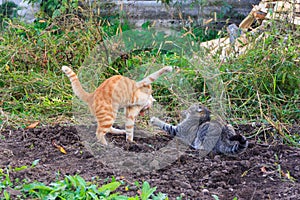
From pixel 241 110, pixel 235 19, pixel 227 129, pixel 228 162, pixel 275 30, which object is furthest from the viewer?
pixel 235 19

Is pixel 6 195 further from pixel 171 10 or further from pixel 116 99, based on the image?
pixel 171 10

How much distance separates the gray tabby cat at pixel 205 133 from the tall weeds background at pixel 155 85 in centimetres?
55

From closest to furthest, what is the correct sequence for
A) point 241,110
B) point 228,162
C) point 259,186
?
1. point 259,186
2. point 228,162
3. point 241,110

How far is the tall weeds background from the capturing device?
6.09 metres

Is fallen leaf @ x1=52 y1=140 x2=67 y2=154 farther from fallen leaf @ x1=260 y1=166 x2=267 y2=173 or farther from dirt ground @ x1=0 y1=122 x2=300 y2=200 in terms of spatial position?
fallen leaf @ x1=260 y1=166 x2=267 y2=173

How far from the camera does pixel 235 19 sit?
10000 millimetres

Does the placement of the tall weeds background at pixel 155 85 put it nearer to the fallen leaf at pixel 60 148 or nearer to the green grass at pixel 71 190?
the fallen leaf at pixel 60 148

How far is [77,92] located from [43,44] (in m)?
2.60

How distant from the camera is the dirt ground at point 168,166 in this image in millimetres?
4188

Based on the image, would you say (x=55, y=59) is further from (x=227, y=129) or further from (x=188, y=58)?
(x=227, y=129)

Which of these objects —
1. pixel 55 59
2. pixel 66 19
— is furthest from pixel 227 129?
pixel 66 19

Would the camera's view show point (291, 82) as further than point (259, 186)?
Yes

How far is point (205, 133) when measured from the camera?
5117 millimetres

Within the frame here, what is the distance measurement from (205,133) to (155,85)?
6.13 feet
